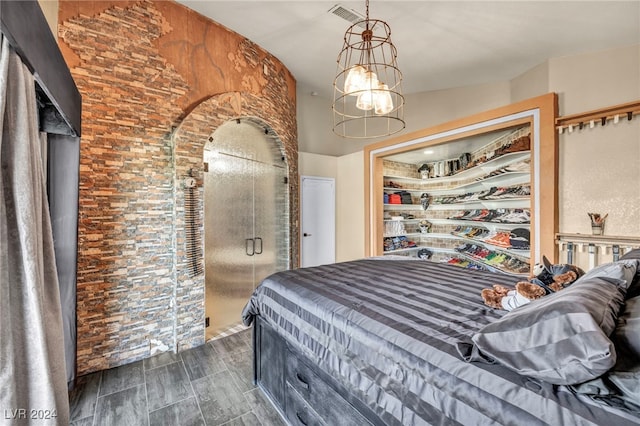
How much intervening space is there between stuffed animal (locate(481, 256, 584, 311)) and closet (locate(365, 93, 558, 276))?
180 cm

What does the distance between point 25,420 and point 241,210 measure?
2.76 m

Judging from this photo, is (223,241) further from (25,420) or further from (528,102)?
(528,102)

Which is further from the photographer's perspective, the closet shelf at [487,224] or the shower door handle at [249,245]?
the shower door handle at [249,245]

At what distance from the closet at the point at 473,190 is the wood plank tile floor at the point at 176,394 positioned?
295cm

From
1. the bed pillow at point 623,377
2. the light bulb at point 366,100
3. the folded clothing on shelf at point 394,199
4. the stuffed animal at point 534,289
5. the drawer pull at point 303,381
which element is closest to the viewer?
the bed pillow at point 623,377

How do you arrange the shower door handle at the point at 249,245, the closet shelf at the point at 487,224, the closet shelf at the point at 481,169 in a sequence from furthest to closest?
the shower door handle at the point at 249,245, the closet shelf at the point at 487,224, the closet shelf at the point at 481,169

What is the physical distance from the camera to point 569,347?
0.75 metres

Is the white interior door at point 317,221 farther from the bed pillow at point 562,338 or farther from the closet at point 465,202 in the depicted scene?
the bed pillow at point 562,338

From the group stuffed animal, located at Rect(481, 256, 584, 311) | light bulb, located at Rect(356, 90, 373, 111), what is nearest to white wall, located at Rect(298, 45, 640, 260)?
stuffed animal, located at Rect(481, 256, 584, 311)

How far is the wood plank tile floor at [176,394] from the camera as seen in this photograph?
192cm

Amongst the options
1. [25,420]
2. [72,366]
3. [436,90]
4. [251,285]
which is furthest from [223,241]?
[436,90]

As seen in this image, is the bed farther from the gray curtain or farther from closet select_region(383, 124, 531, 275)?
closet select_region(383, 124, 531, 275)

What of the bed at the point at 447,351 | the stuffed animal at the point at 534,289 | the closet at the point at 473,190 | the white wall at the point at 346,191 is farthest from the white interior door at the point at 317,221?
the stuffed animal at the point at 534,289

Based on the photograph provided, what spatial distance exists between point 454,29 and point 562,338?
11.1 feet
